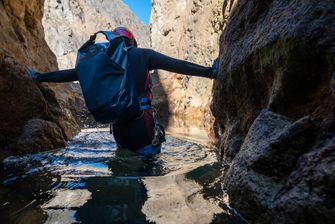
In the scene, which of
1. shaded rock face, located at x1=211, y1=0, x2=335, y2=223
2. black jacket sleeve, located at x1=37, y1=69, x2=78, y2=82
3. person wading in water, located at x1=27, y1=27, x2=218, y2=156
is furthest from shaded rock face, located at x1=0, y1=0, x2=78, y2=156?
shaded rock face, located at x1=211, y1=0, x2=335, y2=223

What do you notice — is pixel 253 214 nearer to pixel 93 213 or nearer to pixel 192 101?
pixel 93 213

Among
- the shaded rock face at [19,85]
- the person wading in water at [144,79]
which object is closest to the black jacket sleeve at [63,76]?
the person wading in water at [144,79]

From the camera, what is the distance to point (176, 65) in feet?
9.32

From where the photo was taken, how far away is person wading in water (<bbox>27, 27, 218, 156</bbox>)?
2.87 meters

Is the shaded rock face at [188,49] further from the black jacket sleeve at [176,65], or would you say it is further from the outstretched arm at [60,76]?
the black jacket sleeve at [176,65]

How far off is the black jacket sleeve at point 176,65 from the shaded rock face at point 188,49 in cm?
566

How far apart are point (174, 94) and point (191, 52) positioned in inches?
73.9

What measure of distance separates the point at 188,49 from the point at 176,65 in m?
10.4

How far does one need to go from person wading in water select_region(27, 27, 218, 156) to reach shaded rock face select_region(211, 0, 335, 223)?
909 mm

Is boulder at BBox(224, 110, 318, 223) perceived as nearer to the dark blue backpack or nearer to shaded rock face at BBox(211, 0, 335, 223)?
shaded rock face at BBox(211, 0, 335, 223)

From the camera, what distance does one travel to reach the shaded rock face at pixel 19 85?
370 centimetres

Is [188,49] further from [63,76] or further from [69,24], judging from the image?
[69,24]

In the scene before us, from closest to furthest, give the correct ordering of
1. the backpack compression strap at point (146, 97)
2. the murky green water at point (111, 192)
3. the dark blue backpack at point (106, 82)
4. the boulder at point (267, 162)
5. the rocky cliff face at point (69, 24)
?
1. the boulder at point (267, 162)
2. the murky green water at point (111, 192)
3. the dark blue backpack at point (106, 82)
4. the backpack compression strap at point (146, 97)
5. the rocky cliff face at point (69, 24)

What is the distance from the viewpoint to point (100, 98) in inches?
101
